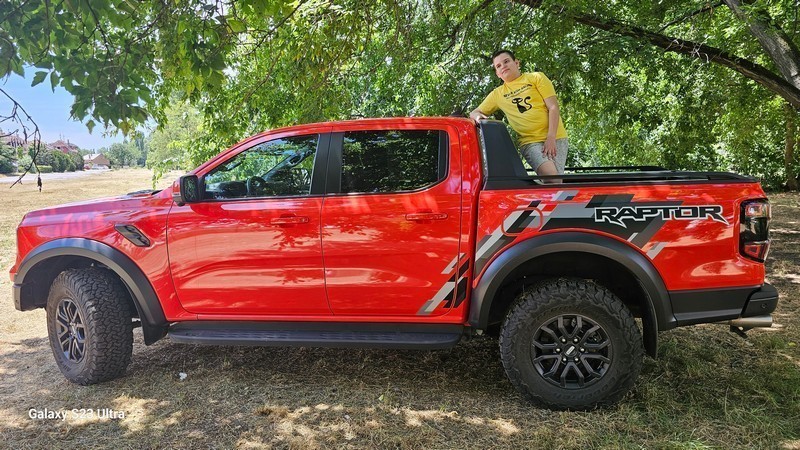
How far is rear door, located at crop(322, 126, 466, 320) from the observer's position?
331cm

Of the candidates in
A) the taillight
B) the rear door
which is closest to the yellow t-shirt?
the rear door

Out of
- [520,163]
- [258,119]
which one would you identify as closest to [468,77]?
[258,119]

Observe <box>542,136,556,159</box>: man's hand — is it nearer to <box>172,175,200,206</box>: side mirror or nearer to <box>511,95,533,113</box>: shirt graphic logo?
<box>511,95,533,113</box>: shirt graphic logo

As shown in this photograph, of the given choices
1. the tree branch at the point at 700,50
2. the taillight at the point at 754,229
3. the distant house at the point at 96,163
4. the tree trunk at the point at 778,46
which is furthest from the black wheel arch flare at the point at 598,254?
the distant house at the point at 96,163

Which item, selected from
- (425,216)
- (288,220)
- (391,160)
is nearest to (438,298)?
(425,216)

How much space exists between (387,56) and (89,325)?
5156mm

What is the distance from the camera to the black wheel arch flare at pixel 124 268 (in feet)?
12.1

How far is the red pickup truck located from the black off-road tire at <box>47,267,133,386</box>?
0.04ft

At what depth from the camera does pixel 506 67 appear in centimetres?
423

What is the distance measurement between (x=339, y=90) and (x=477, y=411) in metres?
4.79

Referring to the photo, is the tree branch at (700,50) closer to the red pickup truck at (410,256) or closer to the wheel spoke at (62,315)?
the red pickup truck at (410,256)

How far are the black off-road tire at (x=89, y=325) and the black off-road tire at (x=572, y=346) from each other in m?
2.72

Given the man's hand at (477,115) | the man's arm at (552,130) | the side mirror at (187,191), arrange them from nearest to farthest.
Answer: the side mirror at (187,191) → the man's hand at (477,115) → the man's arm at (552,130)

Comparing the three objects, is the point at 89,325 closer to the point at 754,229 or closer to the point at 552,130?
the point at 552,130
